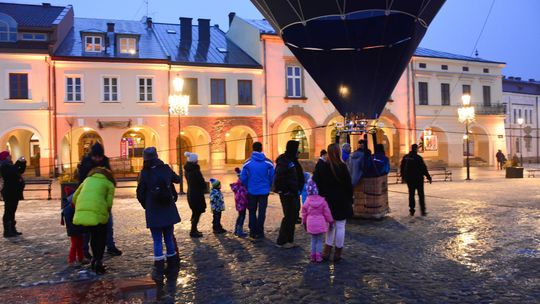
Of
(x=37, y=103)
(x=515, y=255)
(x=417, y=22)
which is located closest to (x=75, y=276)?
(x=515, y=255)

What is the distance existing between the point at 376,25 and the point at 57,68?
22856 mm

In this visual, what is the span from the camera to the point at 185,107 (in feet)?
73.9

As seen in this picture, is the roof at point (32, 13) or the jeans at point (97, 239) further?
the roof at point (32, 13)

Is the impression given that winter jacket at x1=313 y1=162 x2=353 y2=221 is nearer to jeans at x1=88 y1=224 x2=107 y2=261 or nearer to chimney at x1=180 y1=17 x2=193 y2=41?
jeans at x1=88 y1=224 x2=107 y2=261

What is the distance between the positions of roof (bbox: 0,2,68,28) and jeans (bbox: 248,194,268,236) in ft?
85.0

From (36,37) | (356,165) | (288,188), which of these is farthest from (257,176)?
(36,37)

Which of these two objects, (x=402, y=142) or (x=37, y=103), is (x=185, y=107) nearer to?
(x=37, y=103)

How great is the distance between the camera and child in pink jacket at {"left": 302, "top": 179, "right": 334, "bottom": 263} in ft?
22.2

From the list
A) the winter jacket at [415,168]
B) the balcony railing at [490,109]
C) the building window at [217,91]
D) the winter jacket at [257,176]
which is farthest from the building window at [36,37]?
the balcony railing at [490,109]

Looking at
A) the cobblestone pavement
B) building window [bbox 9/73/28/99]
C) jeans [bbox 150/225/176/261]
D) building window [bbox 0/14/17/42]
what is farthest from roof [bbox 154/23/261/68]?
jeans [bbox 150/225/176/261]

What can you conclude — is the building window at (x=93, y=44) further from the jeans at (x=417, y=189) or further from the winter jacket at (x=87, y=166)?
the winter jacket at (x=87, y=166)

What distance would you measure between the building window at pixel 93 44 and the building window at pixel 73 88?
2422 millimetres

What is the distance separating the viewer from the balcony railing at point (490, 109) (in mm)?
40312

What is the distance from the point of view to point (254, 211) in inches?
347
